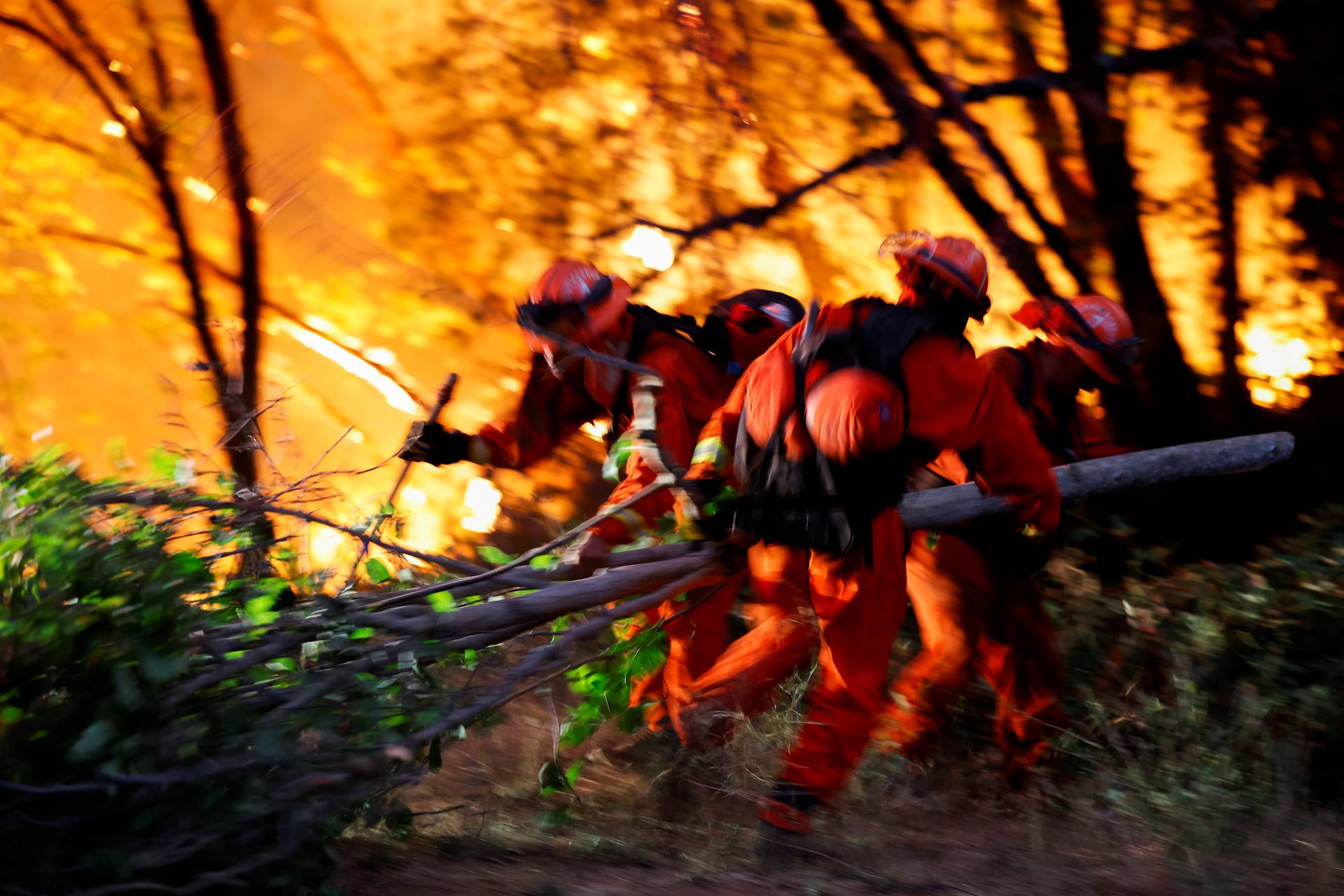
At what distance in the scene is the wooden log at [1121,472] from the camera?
316cm

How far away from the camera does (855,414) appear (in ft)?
8.02

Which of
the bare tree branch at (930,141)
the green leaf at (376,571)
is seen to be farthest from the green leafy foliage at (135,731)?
the bare tree branch at (930,141)

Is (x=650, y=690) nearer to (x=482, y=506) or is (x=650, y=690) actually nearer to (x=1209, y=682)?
(x=482, y=506)

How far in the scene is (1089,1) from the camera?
170 inches

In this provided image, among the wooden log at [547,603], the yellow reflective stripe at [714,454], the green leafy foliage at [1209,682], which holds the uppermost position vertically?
the yellow reflective stripe at [714,454]

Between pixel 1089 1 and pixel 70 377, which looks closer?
pixel 1089 1

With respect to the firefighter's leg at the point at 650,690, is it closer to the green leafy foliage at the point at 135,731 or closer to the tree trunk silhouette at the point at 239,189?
the green leafy foliage at the point at 135,731

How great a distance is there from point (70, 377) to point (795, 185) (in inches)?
141

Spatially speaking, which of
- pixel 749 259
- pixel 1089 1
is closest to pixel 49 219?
pixel 749 259

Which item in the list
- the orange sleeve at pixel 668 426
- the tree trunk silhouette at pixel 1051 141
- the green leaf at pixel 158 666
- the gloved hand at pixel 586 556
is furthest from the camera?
the tree trunk silhouette at pixel 1051 141

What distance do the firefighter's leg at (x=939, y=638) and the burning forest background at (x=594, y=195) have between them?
1259 mm

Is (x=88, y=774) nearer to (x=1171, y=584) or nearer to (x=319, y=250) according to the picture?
(x=319, y=250)

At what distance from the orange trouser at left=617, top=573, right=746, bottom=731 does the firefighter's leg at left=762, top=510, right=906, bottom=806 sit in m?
0.61

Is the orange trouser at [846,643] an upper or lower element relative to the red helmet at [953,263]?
lower
